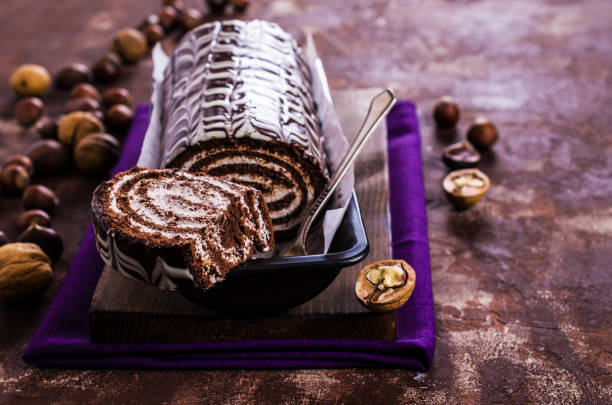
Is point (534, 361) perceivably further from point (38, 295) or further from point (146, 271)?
point (38, 295)

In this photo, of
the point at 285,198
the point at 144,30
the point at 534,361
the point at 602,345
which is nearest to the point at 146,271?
the point at 285,198

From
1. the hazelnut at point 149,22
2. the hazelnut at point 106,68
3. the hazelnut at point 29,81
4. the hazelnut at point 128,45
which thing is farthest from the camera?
the hazelnut at point 149,22

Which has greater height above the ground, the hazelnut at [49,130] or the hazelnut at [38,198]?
the hazelnut at [49,130]

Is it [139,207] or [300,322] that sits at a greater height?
[139,207]

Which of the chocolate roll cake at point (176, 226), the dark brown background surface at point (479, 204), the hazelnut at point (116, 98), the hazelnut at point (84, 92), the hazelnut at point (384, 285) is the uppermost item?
the chocolate roll cake at point (176, 226)

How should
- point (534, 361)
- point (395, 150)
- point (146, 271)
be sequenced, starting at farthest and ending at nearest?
point (395, 150)
point (534, 361)
point (146, 271)

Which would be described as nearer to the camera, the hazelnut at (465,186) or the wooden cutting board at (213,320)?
the wooden cutting board at (213,320)

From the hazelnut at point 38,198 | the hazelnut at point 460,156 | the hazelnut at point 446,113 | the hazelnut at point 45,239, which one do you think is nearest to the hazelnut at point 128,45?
the hazelnut at point 38,198

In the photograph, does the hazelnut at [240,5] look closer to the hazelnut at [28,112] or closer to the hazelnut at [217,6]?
the hazelnut at [217,6]
